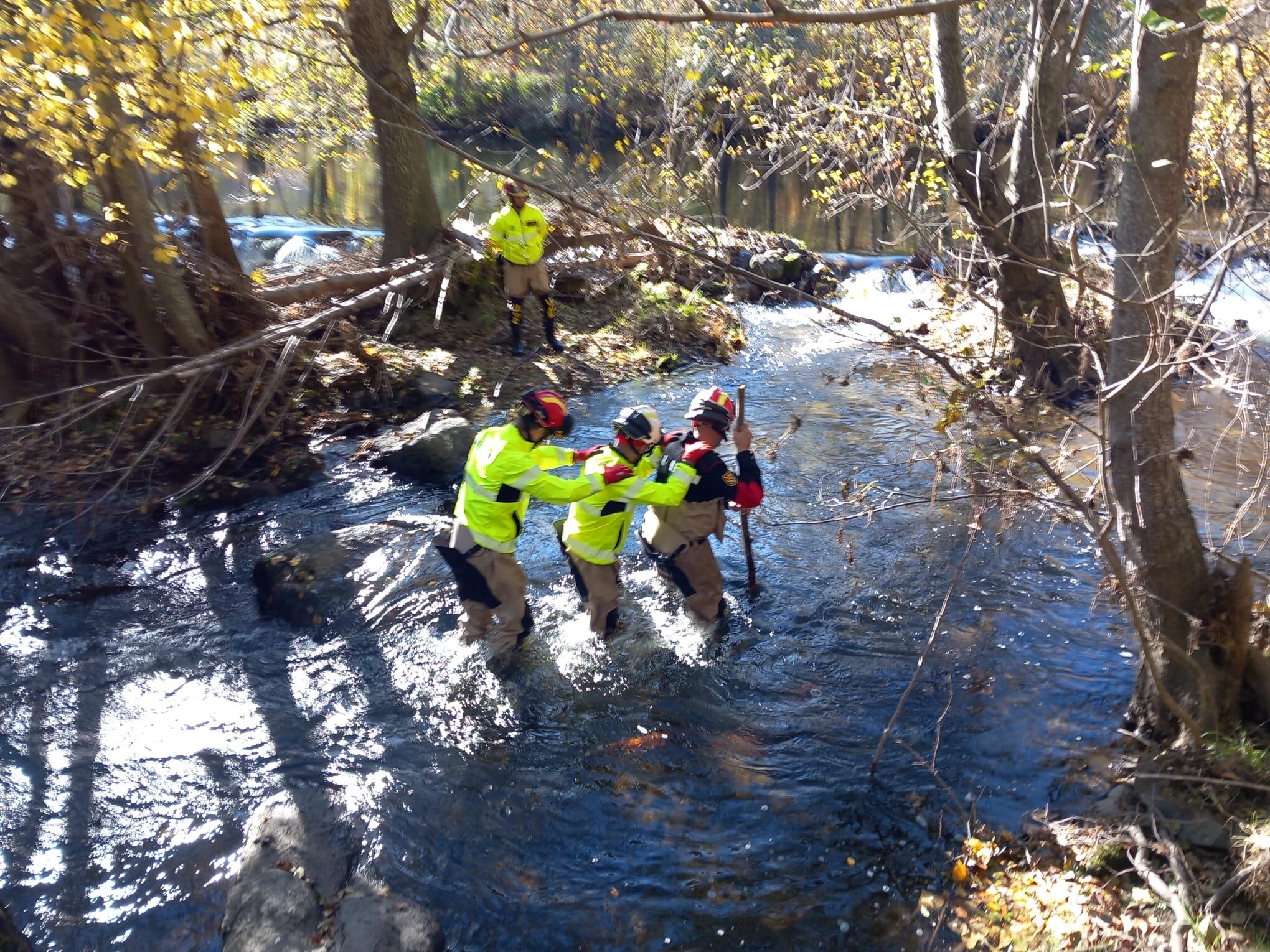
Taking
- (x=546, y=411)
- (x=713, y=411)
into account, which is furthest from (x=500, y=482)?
(x=713, y=411)

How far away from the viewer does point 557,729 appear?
5.55 meters

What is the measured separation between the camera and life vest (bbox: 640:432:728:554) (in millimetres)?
5965

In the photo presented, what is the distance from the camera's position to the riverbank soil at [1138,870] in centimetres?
361

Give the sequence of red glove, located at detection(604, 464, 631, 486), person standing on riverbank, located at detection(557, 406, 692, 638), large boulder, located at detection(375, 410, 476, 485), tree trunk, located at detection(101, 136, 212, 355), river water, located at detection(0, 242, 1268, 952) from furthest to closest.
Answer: large boulder, located at detection(375, 410, 476, 485), tree trunk, located at detection(101, 136, 212, 355), person standing on riverbank, located at detection(557, 406, 692, 638), red glove, located at detection(604, 464, 631, 486), river water, located at detection(0, 242, 1268, 952)

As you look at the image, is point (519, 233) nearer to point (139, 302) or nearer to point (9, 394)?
point (139, 302)

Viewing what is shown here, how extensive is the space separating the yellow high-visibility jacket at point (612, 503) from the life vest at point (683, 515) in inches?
3.9

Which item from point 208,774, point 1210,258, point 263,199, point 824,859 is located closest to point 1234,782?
point 824,859

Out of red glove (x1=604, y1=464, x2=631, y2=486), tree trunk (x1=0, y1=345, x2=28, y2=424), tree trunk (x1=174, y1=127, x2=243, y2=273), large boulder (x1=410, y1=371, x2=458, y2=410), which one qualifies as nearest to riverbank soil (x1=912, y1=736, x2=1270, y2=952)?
red glove (x1=604, y1=464, x2=631, y2=486)

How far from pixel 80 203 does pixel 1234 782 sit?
11.4 m

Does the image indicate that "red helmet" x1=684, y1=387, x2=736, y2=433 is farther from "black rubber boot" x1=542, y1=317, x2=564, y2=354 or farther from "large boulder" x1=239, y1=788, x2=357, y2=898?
"black rubber boot" x1=542, y1=317, x2=564, y2=354

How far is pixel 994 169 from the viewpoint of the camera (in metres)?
10.5

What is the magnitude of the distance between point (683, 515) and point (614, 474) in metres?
0.84

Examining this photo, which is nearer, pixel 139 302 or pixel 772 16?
pixel 772 16

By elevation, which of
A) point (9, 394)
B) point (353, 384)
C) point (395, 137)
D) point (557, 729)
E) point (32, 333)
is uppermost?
point (395, 137)
